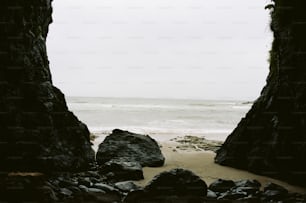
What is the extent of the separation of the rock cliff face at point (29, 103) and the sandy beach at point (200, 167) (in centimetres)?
167

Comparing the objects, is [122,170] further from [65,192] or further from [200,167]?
[200,167]

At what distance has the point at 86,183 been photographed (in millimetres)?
5848

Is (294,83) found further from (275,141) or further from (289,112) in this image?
(275,141)

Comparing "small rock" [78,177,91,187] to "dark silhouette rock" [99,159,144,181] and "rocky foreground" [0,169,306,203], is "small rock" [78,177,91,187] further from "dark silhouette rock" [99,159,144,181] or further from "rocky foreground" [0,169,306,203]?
"dark silhouette rock" [99,159,144,181]

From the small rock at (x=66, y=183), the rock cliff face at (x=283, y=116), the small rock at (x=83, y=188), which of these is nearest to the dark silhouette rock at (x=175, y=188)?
the small rock at (x=83, y=188)

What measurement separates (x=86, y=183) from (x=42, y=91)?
2018 millimetres

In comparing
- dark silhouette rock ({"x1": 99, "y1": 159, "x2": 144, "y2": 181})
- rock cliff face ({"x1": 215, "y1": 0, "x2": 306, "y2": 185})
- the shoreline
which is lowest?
the shoreline

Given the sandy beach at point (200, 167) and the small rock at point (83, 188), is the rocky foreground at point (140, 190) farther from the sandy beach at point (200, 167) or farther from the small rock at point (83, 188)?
the sandy beach at point (200, 167)

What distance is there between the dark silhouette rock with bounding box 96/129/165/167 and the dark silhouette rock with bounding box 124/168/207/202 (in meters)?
2.47

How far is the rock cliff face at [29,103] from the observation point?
610cm

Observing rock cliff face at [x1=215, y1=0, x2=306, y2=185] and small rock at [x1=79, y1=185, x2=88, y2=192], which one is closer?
small rock at [x1=79, y1=185, x2=88, y2=192]

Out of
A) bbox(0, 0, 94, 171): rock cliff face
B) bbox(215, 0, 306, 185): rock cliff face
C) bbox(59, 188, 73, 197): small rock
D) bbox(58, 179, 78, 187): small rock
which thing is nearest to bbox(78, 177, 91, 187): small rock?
bbox(58, 179, 78, 187): small rock

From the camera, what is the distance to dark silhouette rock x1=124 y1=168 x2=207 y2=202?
5.06 m

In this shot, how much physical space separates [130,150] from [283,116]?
11.3 feet
